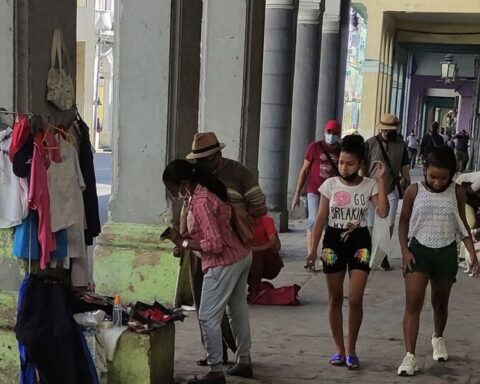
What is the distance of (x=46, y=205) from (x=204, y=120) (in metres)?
4.72

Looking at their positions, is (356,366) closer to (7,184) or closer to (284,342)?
(284,342)

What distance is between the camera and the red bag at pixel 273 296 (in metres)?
7.38

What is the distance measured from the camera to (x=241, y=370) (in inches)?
210

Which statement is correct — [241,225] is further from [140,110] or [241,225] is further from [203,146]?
[140,110]

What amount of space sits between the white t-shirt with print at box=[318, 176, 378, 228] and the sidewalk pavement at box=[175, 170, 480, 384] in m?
1.04

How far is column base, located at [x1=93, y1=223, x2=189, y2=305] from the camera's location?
7090 millimetres

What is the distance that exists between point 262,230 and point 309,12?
8.12 metres

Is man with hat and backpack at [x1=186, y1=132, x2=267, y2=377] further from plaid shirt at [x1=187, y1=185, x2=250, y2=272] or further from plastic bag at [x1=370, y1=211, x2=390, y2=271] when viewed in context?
plastic bag at [x1=370, y1=211, x2=390, y2=271]

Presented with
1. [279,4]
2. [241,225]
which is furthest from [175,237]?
[279,4]

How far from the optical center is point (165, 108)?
721 cm

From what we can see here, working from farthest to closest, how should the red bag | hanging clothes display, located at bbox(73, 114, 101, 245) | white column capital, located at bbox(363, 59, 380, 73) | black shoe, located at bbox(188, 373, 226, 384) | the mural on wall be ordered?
the mural on wall, white column capital, located at bbox(363, 59, 380, 73), the red bag, black shoe, located at bbox(188, 373, 226, 384), hanging clothes display, located at bbox(73, 114, 101, 245)

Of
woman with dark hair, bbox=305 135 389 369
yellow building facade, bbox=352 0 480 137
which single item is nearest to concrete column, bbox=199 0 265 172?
woman with dark hair, bbox=305 135 389 369

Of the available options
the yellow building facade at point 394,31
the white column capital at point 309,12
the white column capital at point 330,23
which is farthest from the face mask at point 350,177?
the yellow building facade at point 394,31

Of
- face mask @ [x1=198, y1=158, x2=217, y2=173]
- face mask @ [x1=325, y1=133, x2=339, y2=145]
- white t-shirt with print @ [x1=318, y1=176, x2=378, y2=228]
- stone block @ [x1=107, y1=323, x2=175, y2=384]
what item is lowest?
stone block @ [x1=107, y1=323, x2=175, y2=384]
